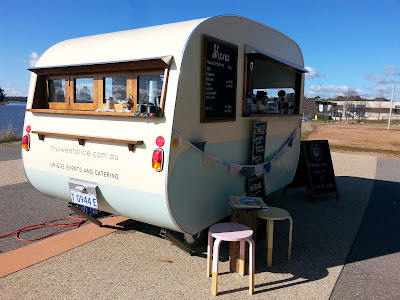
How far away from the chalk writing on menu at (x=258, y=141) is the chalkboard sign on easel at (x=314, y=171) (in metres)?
2.08

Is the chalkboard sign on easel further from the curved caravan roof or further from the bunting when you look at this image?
the curved caravan roof

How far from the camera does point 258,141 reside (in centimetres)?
447

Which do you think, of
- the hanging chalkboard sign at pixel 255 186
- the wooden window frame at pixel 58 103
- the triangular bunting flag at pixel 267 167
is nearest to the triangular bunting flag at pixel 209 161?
the hanging chalkboard sign at pixel 255 186

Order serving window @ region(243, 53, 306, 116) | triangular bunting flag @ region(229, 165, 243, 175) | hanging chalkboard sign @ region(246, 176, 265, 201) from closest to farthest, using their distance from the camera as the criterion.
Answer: triangular bunting flag @ region(229, 165, 243, 175)
hanging chalkboard sign @ region(246, 176, 265, 201)
serving window @ region(243, 53, 306, 116)

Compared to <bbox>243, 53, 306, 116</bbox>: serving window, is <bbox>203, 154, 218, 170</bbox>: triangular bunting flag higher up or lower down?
lower down

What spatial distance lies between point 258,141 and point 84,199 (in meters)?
2.32

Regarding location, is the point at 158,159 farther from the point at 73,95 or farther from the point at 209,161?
the point at 73,95

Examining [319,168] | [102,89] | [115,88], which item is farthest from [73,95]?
[319,168]

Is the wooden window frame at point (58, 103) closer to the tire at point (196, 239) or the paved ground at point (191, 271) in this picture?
the paved ground at point (191, 271)

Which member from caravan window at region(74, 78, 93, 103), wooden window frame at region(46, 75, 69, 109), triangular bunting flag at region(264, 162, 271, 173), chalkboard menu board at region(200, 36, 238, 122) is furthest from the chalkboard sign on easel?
wooden window frame at region(46, 75, 69, 109)

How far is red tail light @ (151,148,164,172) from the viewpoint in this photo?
3.00 meters

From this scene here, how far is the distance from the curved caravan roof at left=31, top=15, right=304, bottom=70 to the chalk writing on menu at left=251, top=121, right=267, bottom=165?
0.97 m

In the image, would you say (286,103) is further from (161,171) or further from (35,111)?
(35,111)

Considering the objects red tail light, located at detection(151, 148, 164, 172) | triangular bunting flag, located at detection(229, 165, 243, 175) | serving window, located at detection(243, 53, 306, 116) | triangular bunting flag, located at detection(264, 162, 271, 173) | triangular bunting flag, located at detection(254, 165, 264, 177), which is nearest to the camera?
red tail light, located at detection(151, 148, 164, 172)
